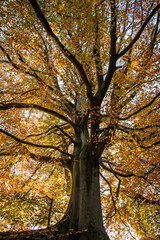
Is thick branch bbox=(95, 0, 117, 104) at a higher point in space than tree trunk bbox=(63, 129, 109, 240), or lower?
higher

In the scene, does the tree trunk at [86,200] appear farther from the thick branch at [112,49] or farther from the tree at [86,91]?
the thick branch at [112,49]

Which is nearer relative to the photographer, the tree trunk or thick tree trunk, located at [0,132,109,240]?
thick tree trunk, located at [0,132,109,240]

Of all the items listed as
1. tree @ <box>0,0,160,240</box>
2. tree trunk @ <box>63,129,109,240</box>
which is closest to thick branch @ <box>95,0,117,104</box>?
tree @ <box>0,0,160,240</box>

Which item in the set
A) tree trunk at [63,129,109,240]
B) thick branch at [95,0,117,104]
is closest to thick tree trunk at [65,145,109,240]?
tree trunk at [63,129,109,240]

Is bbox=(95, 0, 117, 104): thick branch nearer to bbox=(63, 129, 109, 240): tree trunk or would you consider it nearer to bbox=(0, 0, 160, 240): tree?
bbox=(0, 0, 160, 240): tree

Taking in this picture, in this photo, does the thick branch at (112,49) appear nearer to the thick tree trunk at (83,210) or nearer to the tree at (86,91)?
the tree at (86,91)

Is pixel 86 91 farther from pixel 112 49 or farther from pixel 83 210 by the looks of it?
pixel 83 210

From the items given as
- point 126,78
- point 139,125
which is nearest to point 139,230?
point 139,125

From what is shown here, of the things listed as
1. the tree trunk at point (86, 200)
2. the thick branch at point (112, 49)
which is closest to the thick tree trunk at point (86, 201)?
the tree trunk at point (86, 200)

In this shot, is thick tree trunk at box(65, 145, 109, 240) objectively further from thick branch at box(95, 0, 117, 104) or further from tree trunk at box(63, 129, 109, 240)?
thick branch at box(95, 0, 117, 104)

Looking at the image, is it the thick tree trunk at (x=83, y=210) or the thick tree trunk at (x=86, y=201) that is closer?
the thick tree trunk at (x=83, y=210)

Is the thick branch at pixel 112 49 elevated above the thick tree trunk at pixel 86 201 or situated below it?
above

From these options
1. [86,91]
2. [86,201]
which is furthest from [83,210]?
[86,91]

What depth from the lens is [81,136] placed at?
6.16m
